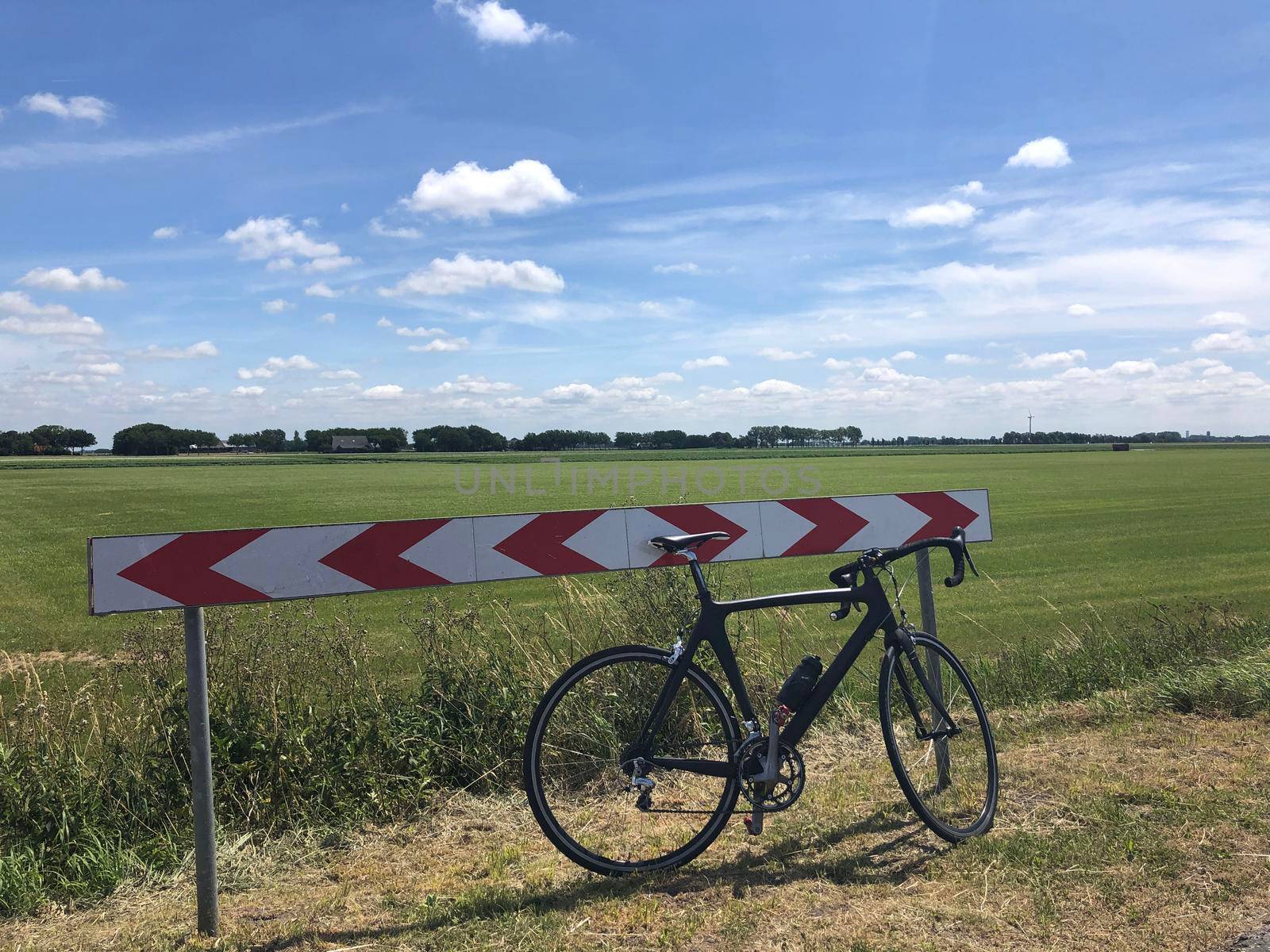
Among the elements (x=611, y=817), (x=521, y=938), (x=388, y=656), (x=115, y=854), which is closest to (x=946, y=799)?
(x=611, y=817)

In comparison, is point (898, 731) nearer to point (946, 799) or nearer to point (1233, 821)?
point (946, 799)

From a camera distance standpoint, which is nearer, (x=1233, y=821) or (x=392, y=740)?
(x=1233, y=821)

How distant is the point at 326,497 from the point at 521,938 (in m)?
49.0

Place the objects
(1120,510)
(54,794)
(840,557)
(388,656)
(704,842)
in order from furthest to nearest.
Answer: (1120,510)
(840,557)
(388,656)
(54,794)
(704,842)

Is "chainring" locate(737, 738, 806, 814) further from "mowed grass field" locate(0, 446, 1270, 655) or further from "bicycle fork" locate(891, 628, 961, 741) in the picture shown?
"mowed grass field" locate(0, 446, 1270, 655)

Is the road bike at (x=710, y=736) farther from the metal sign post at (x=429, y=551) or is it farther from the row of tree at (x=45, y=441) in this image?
the row of tree at (x=45, y=441)

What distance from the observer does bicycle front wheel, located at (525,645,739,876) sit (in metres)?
3.73

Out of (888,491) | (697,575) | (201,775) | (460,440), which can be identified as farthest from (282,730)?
(460,440)

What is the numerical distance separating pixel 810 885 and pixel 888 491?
38.0 meters

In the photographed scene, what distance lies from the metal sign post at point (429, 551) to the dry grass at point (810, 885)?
41 cm

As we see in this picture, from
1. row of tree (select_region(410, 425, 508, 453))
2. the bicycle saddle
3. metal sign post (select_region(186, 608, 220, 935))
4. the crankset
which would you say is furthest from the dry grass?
row of tree (select_region(410, 425, 508, 453))

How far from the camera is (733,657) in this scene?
13.1 ft

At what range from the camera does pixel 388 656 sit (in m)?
9.15

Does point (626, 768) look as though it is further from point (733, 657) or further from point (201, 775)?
point (201, 775)
